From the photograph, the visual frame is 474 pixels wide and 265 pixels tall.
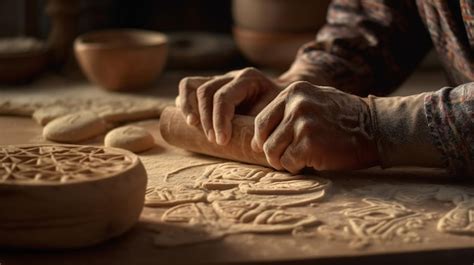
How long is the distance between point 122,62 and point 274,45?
0.78 m

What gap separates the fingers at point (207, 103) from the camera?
2.08 metres

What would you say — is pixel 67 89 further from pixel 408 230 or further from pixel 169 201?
pixel 408 230

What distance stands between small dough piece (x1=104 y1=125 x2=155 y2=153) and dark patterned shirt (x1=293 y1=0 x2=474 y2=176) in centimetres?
55

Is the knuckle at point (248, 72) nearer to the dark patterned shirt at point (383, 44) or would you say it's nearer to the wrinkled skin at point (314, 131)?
the wrinkled skin at point (314, 131)

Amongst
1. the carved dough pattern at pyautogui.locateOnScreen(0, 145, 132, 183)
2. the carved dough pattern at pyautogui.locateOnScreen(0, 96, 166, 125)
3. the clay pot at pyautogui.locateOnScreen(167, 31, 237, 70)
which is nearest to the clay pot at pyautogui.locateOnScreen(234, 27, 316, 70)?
the clay pot at pyautogui.locateOnScreen(167, 31, 237, 70)

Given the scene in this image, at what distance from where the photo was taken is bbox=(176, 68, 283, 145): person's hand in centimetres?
206

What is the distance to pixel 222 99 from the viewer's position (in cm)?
207

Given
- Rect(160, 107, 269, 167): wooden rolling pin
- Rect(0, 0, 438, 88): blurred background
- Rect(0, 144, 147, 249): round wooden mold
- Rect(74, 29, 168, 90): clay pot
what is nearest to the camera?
Rect(0, 144, 147, 249): round wooden mold

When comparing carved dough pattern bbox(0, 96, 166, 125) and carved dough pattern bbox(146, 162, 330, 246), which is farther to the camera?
carved dough pattern bbox(0, 96, 166, 125)

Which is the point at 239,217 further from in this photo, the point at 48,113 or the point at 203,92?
the point at 48,113

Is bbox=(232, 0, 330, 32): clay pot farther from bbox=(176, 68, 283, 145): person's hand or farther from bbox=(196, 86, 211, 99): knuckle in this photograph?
bbox=(196, 86, 211, 99): knuckle

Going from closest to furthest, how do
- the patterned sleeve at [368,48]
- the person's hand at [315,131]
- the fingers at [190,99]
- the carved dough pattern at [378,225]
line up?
the carved dough pattern at [378,225], the person's hand at [315,131], the fingers at [190,99], the patterned sleeve at [368,48]

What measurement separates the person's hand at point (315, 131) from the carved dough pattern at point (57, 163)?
42cm

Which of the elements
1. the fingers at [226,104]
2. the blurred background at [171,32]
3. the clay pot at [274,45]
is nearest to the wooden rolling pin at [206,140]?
the fingers at [226,104]
